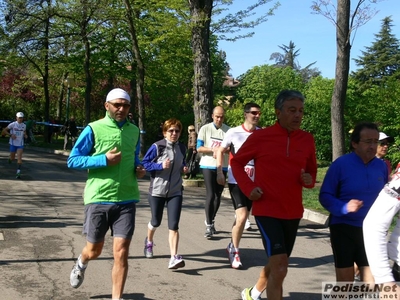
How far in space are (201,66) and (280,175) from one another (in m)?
12.1

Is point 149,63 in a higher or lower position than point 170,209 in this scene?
higher

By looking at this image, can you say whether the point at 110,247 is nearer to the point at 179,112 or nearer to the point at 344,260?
the point at 344,260

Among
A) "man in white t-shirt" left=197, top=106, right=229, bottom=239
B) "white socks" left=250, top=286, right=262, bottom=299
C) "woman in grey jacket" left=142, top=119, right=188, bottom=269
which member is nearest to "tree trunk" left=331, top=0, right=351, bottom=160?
"man in white t-shirt" left=197, top=106, right=229, bottom=239

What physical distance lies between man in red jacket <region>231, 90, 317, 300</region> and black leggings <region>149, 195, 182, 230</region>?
7.35ft

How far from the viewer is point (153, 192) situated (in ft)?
23.7

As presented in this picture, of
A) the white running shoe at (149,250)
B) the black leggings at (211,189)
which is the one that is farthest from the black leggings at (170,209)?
the black leggings at (211,189)

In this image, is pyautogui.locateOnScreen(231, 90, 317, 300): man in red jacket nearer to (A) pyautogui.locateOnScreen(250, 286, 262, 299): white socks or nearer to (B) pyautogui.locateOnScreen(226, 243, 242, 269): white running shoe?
(A) pyautogui.locateOnScreen(250, 286, 262, 299): white socks

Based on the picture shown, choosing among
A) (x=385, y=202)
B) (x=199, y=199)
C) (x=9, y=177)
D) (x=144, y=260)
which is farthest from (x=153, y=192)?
(x=9, y=177)

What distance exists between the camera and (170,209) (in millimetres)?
7137

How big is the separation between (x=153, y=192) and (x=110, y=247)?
1300mm

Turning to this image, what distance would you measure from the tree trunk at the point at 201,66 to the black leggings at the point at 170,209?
30.8ft

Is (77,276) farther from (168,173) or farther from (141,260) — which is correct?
(168,173)

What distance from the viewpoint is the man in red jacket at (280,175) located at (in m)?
4.75

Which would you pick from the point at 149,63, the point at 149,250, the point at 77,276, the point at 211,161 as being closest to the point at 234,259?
the point at 149,250
